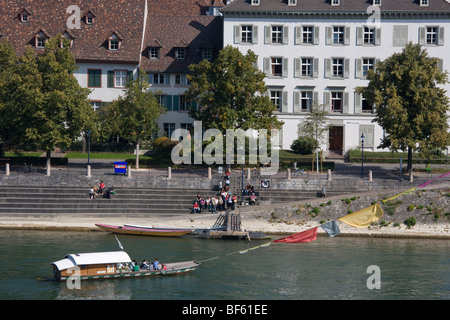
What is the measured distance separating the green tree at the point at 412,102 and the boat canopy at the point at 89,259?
29.2 meters

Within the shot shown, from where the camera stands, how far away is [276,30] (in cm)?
7838

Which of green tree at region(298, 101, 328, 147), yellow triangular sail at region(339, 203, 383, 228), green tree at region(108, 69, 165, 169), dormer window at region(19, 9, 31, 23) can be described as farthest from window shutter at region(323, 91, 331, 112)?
yellow triangular sail at region(339, 203, 383, 228)

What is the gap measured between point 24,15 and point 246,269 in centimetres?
4986

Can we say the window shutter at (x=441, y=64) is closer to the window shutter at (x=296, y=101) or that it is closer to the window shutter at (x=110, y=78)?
the window shutter at (x=296, y=101)

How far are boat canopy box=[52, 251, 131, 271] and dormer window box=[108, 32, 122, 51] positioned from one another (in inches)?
1657

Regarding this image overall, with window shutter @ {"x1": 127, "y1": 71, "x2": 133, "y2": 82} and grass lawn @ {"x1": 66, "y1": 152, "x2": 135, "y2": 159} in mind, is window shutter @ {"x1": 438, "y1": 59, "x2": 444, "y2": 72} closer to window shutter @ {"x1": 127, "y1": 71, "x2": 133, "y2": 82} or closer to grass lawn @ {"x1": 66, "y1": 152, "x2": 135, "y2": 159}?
window shutter @ {"x1": 127, "y1": 71, "x2": 133, "y2": 82}

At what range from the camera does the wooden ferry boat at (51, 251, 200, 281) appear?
43.2m

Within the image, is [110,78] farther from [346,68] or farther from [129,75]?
[346,68]

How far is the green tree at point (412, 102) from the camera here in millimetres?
63531

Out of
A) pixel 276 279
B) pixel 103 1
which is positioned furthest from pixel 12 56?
pixel 276 279

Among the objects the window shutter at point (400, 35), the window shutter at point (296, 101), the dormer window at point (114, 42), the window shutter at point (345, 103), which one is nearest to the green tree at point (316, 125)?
the window shutter at point (296, 101)

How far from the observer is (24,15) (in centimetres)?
8362

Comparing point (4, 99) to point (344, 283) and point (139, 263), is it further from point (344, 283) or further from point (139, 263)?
point (344, 283)

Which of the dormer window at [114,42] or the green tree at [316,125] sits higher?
the dormer window at [114,42]
